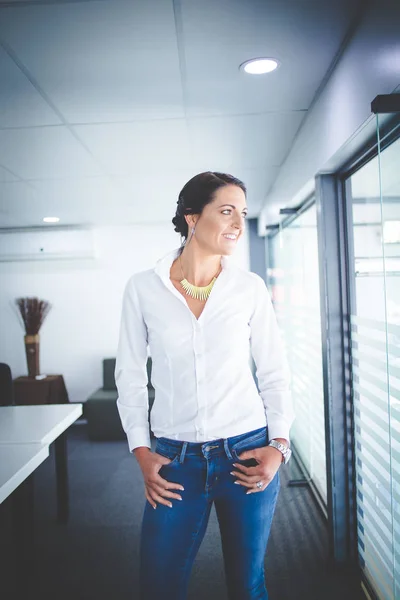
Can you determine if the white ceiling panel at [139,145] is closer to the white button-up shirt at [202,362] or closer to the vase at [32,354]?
the white button-up shirt at [202,362]

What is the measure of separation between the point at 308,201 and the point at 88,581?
8.96 ft

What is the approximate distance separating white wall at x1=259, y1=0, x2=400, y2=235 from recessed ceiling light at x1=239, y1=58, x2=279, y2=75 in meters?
0.28

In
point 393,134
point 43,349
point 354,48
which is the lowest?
point 43,349

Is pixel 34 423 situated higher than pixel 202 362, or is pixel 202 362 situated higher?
pixel 202 362

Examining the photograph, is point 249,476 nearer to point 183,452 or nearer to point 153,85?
point 183,452

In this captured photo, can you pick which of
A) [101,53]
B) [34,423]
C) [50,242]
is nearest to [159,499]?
[34,423]

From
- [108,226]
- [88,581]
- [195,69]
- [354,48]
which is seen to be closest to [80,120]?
[195,69]

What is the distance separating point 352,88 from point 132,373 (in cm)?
142

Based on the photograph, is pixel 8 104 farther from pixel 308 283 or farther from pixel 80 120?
pixel 308 283

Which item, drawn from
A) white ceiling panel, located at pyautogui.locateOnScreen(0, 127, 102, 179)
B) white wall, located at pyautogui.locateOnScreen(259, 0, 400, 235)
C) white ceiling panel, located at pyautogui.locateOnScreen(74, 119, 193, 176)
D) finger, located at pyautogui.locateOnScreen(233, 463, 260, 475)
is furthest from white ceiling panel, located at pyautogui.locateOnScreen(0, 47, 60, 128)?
finger, located at pyautogui.locateOnScreen(233, 463, 260, 475)

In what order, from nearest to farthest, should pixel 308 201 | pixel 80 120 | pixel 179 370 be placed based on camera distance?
pixel 179 370 → pixel 80 120 → pixel 308 201

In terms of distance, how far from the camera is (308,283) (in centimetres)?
323

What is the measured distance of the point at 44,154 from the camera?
117 inches

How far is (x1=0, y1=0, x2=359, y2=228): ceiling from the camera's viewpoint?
1515mm
